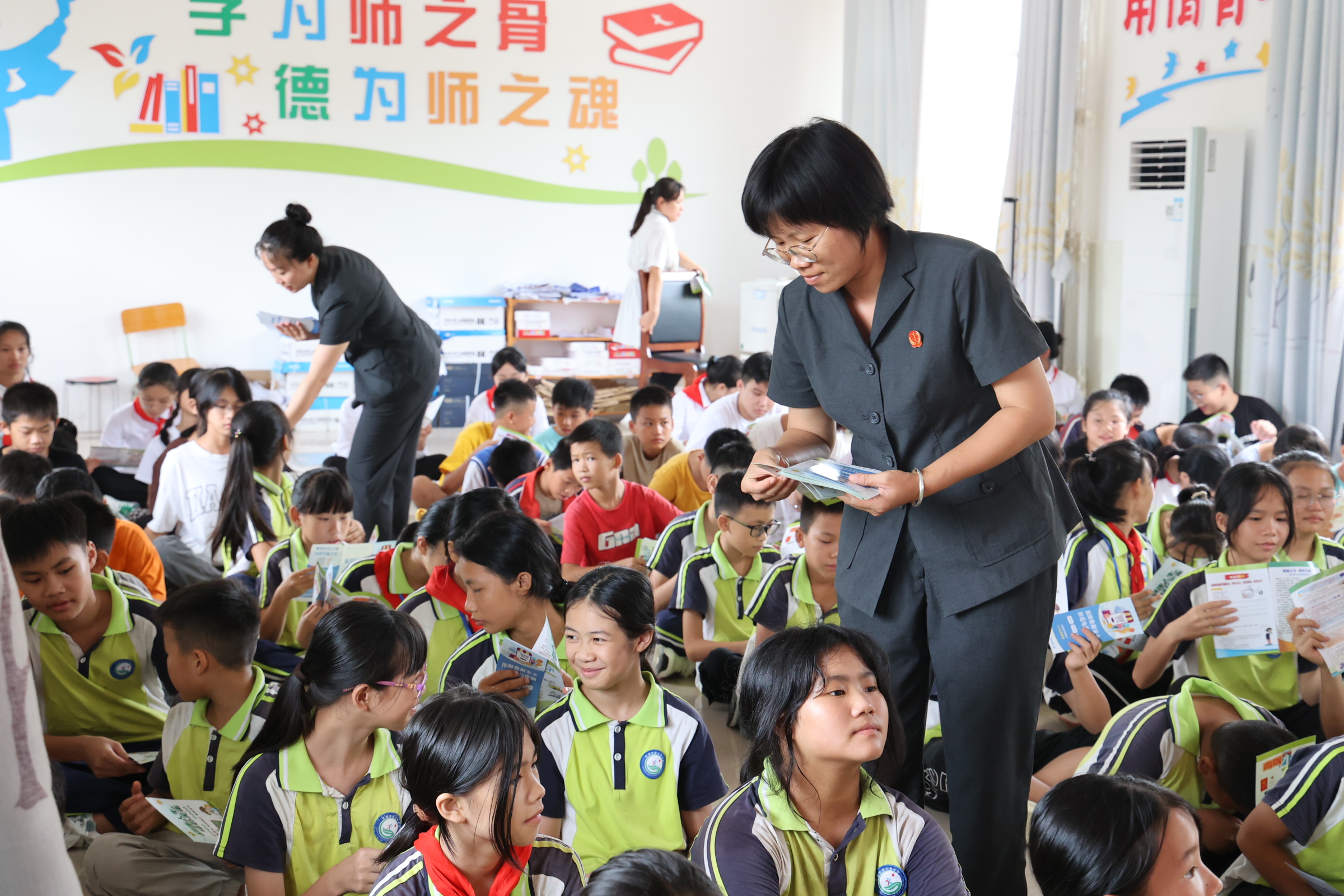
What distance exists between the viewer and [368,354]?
13.3 feet

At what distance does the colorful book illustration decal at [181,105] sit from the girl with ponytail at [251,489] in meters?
4.62

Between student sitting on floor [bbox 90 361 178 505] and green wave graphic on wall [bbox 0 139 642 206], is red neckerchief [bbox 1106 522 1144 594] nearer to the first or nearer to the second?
student sitting on floor [bbox 90 361 178 505]

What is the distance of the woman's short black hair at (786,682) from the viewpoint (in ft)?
5.05

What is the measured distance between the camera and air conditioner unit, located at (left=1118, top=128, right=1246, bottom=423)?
552 cm

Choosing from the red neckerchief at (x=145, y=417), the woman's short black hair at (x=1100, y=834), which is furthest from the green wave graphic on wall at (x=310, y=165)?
the woman's short black hair at (x=1100, y=834)

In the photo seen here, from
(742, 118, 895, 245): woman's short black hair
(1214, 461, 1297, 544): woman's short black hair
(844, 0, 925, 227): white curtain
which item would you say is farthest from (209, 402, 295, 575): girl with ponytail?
(844, 0, 925, 227): white curtain

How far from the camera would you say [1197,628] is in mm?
2543

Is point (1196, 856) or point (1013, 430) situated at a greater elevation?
point (1013, 430)

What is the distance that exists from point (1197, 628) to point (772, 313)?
17.5 feet

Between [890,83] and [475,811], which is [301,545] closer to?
[475,811]

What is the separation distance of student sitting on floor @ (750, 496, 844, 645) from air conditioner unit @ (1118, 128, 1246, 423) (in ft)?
11.2

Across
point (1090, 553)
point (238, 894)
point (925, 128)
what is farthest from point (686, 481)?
point (925, 128)

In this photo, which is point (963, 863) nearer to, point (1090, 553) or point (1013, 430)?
point (1013, 430)

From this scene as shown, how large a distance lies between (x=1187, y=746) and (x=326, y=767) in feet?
5.21
